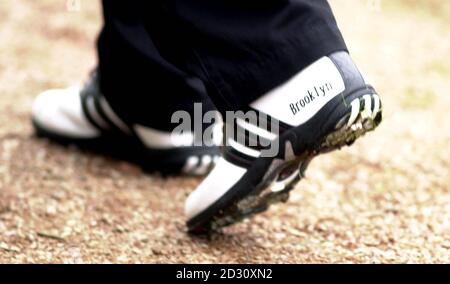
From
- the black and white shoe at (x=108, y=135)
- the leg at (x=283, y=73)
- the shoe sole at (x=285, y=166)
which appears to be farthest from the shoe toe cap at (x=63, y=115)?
the leg at (x=283, y=73)

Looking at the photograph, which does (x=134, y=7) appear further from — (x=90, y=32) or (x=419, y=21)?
(x=419, y=21)

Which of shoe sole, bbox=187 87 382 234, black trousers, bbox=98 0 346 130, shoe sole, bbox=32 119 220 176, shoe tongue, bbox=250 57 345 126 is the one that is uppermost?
black trousers, bbox=98 0 346 130

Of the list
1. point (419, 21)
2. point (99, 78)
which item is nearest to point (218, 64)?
point (99, 78)

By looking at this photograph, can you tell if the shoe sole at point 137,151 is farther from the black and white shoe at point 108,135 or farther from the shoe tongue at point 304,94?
the shoe tongue at point 304,94

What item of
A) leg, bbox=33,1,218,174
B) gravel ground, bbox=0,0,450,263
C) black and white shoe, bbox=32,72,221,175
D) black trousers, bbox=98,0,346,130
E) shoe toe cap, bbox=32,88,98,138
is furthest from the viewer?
shoe toe cap, bbox=32,88,98,138

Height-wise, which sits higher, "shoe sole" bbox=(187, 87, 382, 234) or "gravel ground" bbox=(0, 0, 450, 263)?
"shoe sole" bbox=(187, 87, 382, 234)

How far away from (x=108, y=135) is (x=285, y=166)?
22.8 inches

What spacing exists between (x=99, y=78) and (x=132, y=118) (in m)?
0.13

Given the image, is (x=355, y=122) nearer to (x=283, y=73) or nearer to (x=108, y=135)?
(x=283, y=73)

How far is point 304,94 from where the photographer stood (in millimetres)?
978

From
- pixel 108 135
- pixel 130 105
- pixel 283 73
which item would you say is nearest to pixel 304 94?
pixel 283 73

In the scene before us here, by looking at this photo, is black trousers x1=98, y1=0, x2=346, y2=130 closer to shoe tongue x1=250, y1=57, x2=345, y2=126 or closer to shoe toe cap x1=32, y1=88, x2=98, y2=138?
shoe tongue x1=250, y1=57, x2=345, y2=126

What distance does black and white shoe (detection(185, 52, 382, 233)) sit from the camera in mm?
959

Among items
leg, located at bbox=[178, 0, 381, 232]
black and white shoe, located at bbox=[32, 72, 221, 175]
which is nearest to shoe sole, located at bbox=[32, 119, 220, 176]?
black and white shoe, located at bbox=[32, 72, 221, 175]
